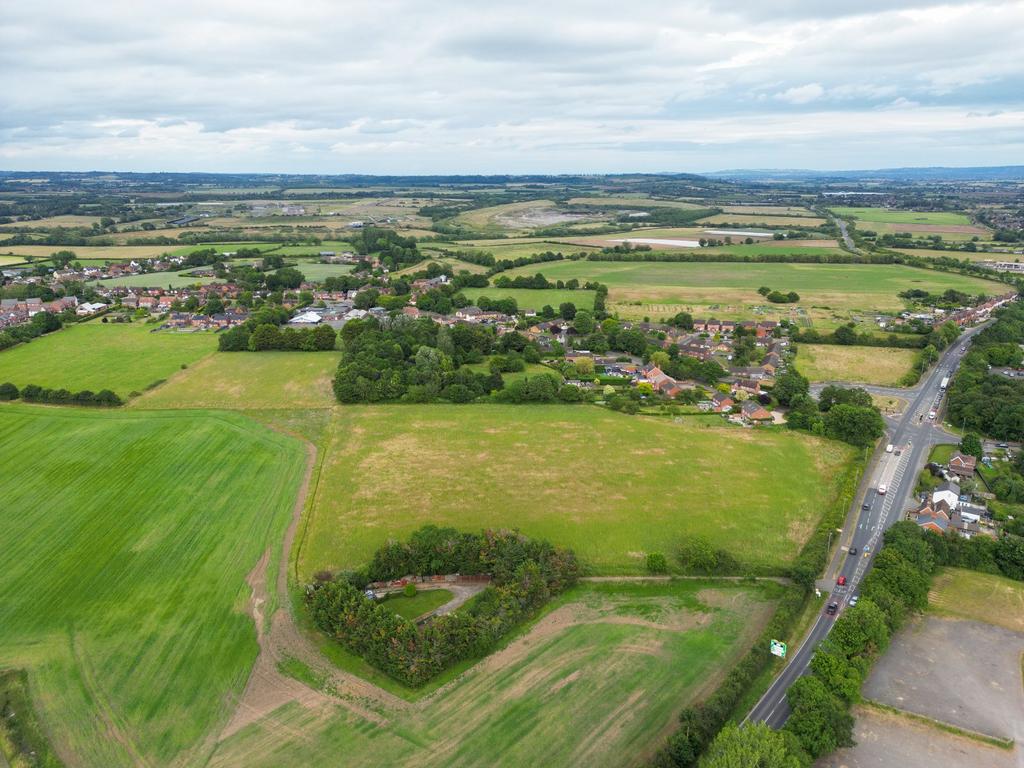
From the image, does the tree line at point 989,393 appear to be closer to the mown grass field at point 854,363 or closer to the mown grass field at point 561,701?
the mown grass field at point 854,363

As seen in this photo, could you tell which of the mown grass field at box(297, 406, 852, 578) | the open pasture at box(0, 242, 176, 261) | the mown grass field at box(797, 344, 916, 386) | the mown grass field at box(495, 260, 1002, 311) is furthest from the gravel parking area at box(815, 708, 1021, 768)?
the open pasture at box(0, 242, 176, 261)

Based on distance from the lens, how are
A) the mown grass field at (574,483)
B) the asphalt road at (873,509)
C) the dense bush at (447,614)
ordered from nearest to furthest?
1. the asphalt road at (873,509)
2. the dense bush at (447,614)
3. the mown grass field at (574,483)

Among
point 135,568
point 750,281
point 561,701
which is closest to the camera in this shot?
point 561,701

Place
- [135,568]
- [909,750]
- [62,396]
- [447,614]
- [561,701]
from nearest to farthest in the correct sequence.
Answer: [909,750], [561,701], [447,614], [135,568], [62,396]

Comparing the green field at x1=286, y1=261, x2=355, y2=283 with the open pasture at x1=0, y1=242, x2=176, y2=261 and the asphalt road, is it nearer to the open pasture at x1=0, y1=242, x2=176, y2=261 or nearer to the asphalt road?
the open pasture at x1=0, y1=242, x2=176, y2=261

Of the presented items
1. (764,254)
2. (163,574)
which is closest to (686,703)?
(163,574)

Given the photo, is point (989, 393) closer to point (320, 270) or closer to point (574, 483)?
point (574, 483)

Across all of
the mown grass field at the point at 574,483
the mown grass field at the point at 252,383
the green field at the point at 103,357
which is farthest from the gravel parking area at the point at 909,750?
the green field at the point at 103,357

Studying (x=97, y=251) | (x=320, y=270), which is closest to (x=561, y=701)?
(x=320, y=270)

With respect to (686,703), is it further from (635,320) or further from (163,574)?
(635,320)
